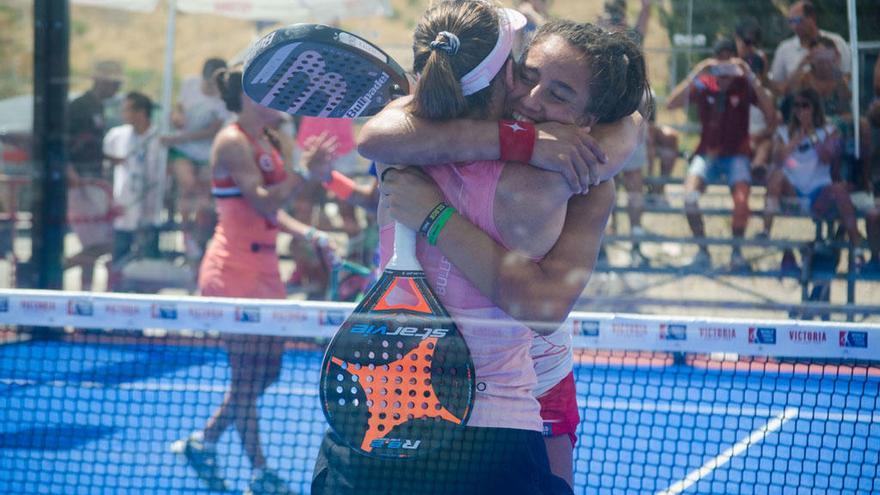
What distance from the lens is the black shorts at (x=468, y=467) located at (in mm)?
1898

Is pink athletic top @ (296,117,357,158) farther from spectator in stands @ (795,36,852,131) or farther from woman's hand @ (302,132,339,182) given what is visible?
spectator in stands @ (795,36,852,131)

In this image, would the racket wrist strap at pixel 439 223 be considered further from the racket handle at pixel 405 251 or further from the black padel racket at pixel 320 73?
the black padel racket at pixel 320 73

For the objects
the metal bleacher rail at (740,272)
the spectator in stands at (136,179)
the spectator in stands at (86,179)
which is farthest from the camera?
the spectator in stands at (136,179)

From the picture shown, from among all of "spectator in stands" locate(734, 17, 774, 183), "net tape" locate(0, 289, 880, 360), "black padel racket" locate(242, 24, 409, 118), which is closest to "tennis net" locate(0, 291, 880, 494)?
"net tape" locate(0, 289, 880, 360)

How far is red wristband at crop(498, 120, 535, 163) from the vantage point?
5.97ft

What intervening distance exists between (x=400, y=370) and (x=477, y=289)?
22cm

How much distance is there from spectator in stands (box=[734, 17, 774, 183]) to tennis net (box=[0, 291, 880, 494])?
1.52 metres

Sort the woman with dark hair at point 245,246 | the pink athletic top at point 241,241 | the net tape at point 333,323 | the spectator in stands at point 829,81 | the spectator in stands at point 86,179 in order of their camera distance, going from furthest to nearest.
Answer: the spectator in stands at point 86,179, the spectator in stands at point 829,81, the pink athletic top at point 241,241, the woman with dark hair at point 245,246, the net tape at point 333,323

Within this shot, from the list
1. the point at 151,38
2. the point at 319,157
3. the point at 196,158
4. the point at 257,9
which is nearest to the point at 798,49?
the point at 319,157

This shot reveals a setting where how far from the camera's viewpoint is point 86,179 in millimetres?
7828

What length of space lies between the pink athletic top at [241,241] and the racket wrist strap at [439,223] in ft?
8.87

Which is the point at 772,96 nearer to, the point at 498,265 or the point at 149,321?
the point at 149,321

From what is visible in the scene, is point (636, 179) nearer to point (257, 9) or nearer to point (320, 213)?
point (320, 213)

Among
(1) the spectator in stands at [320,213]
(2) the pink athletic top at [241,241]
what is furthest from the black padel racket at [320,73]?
(1) the spectator in stands at [320,213]
